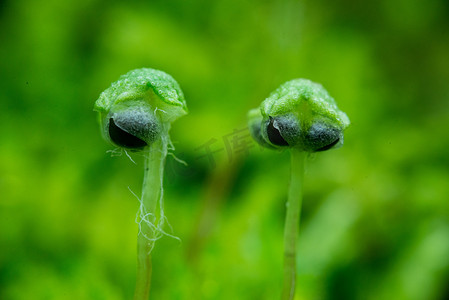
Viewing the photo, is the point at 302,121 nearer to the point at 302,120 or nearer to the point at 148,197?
the point at 302,120

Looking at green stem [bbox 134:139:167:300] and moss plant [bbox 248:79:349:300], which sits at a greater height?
moss plant [bbox 248:79:349:300]

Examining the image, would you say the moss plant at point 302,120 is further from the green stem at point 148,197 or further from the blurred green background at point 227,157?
the blurred green background at point 227,157

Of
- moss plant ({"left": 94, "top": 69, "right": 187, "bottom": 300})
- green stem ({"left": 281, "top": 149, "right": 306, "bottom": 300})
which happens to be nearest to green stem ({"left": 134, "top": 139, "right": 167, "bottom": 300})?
moss plant ({"left": 94, "top": 69, "right": 187, "bottom": 300})

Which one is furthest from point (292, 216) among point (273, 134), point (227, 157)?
point (227, 157)

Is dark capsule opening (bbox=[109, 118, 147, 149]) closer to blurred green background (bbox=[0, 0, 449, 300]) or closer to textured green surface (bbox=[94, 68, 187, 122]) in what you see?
textured green surface (bbox=[94, 68, 187, 122])

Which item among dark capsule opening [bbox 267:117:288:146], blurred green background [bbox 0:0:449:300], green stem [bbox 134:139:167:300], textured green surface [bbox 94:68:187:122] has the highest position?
blurred green background [bbox 0:0:449:300]

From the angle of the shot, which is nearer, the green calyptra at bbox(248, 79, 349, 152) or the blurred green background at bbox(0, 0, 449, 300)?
the green calyptra at bbox(248, 79, 349, 152)

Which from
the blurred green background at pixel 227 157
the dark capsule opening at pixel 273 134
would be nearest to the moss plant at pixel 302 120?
the dark capsule opening at pixel 273 134

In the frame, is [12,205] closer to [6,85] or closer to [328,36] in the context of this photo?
[6,85]
